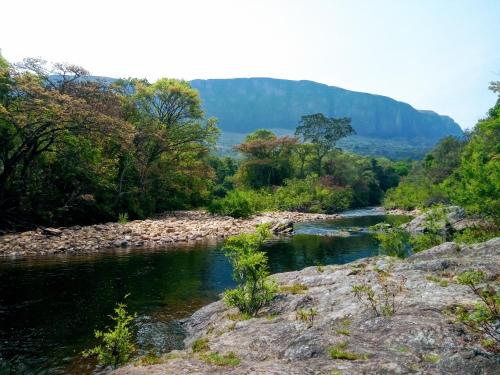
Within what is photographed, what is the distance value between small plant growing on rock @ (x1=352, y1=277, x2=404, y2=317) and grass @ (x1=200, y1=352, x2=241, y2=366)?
3.61m

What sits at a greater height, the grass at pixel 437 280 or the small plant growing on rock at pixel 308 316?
the grass at pixel 437 280

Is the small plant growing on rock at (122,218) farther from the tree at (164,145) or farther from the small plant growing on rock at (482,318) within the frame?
the small plant growing on rock at (482,318)

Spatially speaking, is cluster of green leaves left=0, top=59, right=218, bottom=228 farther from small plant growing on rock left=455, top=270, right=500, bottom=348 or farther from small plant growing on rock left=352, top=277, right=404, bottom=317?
small plant growing on rock left=455, top=270, right=500, bottom=348

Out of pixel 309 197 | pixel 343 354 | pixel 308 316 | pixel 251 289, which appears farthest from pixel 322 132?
pixel 343 354

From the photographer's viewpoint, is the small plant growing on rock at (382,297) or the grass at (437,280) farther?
the grass at (437,280)

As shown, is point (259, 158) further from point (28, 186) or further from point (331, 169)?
point (28, 186)

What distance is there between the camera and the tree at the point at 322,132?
87562 millimetres

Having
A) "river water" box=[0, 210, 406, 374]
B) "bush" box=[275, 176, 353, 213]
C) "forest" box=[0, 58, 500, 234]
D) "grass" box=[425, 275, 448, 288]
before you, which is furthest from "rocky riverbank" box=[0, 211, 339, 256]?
"bush" box=[275, 176, 353, 213]

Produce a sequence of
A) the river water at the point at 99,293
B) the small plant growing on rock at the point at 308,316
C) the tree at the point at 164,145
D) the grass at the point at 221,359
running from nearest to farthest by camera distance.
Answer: the grass at the point at 221,359 < the small plant growing on rock at the point at 308,316 < the river water at the point at 99,293 < the tree at the point at 164,145

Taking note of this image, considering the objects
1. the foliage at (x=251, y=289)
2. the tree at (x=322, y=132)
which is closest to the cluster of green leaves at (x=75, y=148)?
the foliage at (x=251, y=289)

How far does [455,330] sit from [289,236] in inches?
1089

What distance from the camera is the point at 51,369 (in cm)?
953

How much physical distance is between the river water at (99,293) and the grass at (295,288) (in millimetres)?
3652

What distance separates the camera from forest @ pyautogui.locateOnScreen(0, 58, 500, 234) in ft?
97.0
